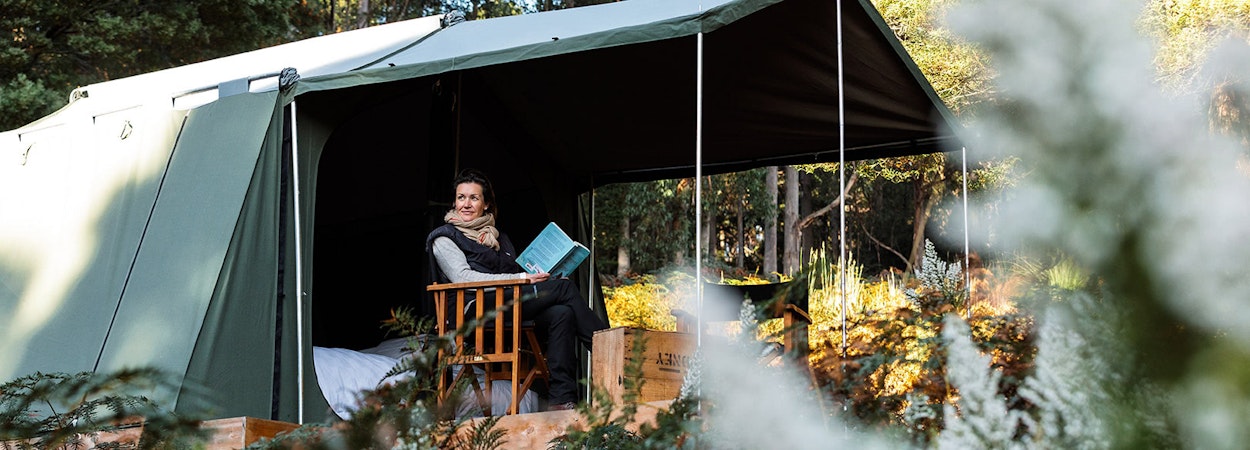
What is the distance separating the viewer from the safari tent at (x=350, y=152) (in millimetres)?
4473

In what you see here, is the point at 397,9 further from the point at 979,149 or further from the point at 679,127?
the point at 979,149

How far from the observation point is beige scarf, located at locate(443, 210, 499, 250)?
512cm

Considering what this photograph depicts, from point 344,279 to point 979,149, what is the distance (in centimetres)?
635

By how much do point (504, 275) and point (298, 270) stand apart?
28.7 inches

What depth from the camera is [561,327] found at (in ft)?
15.5

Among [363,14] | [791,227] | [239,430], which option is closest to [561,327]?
[239,430]

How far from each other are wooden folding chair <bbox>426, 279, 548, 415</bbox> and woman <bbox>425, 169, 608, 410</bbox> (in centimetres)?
6

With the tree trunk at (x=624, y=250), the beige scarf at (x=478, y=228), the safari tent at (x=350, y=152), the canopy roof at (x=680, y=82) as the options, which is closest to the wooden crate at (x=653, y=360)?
the safari tent at (x=350, y=152)

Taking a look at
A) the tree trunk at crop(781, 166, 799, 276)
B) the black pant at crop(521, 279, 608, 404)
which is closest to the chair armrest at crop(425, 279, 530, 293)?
the black pant at crop(521, 279, 608, 404)

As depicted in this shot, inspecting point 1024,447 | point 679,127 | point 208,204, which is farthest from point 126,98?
point 1024,447

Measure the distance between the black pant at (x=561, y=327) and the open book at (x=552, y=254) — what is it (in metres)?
0.12

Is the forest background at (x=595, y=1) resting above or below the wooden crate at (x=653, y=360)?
above

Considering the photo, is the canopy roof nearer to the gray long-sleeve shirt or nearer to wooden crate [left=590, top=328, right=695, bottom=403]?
the gray long-sleeve shirt

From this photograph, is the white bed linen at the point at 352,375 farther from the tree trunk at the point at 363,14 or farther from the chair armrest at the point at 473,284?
the tree trunk at the point at 363,14
